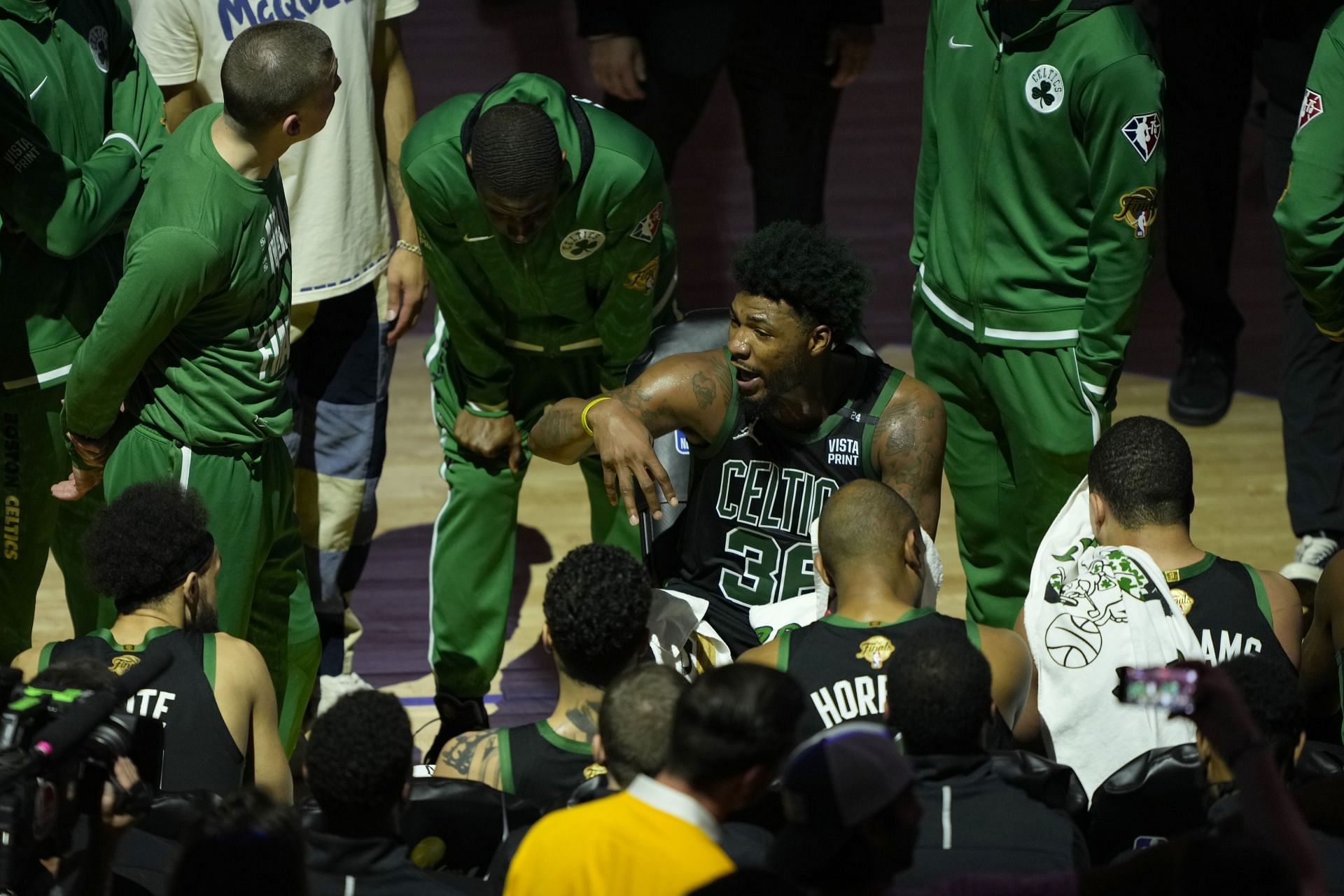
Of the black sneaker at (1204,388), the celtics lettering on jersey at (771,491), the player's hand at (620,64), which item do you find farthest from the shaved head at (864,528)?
the black sneaker at (1204,388)

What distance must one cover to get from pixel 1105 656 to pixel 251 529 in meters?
1.75

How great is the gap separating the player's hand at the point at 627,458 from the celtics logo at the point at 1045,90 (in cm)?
122

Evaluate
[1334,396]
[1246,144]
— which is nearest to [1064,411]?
[1334,396]

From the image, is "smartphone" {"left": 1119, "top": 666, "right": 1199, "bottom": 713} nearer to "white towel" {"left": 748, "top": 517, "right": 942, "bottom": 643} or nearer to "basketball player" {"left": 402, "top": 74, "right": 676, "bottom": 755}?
"white towel" {"left": 748, "top": 517, "right": 942, "bottom": 643}

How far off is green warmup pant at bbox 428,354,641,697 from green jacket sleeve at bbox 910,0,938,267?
0.92 m

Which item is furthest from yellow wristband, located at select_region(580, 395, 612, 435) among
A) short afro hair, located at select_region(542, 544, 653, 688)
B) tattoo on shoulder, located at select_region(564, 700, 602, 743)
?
tattoo on shoulder, located at select_region(564, 700, 602, 743)

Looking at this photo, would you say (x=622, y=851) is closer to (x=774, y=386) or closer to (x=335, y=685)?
(x=774, y=386)

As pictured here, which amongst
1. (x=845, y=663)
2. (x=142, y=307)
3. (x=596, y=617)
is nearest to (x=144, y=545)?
(x=142, y=307)

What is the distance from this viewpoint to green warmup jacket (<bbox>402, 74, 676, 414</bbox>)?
363 centimetres

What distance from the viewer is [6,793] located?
1.98 meters

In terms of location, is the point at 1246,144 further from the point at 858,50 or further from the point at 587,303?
the point at 587,303

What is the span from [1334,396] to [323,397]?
2812mm

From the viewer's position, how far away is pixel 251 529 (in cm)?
329

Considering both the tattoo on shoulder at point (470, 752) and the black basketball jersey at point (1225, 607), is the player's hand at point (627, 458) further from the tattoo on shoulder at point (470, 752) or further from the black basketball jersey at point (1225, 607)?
the black basketball jersey at point (1225, 607)
